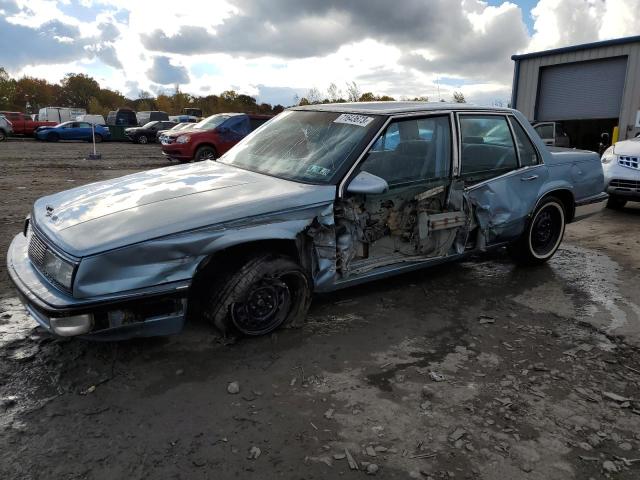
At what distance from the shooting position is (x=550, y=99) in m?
16.9

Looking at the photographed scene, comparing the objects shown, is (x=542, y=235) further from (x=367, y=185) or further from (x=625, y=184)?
(x=625, y=184)

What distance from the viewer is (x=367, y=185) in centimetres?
334

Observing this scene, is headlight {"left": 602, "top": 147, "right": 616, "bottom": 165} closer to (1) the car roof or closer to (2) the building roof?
(1) the car roof

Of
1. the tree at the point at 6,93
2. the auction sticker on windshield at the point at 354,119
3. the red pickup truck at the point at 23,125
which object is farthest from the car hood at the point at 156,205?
the tree at the point at 6,93

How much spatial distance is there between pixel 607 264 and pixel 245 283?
4.19 meters

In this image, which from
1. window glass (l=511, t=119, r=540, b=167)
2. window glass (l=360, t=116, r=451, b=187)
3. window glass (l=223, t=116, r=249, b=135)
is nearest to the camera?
window glass (l=360, t=116, r=451, b=187)

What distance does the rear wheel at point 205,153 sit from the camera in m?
13.2

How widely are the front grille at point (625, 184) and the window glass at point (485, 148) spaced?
436 cm

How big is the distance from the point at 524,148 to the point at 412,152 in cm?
142

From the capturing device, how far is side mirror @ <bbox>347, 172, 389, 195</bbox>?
331cm

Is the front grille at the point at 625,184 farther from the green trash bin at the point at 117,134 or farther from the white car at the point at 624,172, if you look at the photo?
the green trash bin at the point at 117,134

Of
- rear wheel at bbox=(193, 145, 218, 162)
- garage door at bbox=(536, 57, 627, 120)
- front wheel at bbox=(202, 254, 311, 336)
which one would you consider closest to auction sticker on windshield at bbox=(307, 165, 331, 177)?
front wheel at bbox=(202, 254, 311, 336)

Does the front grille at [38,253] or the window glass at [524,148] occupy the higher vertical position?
the window glass at [524,148]

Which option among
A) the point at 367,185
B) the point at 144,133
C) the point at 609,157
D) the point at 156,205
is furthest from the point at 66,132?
the point at 367,185
